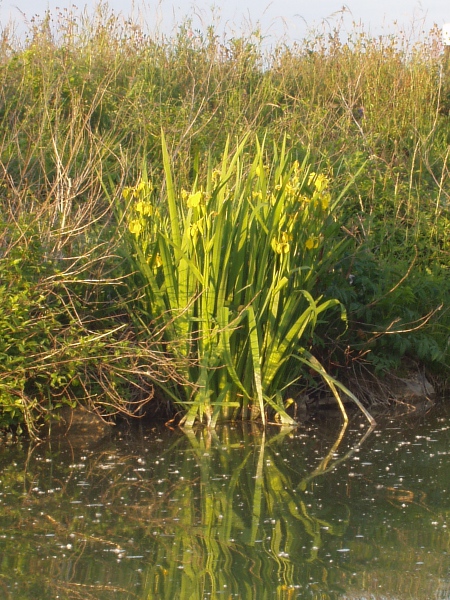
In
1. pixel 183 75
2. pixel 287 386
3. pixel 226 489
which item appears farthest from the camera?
pixel 183 75

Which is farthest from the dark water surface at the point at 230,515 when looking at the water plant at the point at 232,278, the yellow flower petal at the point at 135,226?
the yellow flower petal at the point at 135,226

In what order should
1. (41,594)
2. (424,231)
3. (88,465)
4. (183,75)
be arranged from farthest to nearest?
(183,75)
(424,231)
(88,465)
(41,594)

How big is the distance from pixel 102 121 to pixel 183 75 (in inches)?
63.3

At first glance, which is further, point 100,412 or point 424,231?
point 424,231

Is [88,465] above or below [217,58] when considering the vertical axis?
below

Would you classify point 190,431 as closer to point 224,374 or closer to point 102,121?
point 224,374

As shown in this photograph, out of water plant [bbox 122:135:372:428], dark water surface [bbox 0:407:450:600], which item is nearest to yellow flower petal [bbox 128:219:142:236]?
water plant [bbox 122:135:372:428]

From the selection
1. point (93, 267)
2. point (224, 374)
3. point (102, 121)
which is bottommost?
point (224, 374)

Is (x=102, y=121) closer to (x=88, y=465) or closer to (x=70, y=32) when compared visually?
(x=70, y=32)

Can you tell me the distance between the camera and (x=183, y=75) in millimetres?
9609

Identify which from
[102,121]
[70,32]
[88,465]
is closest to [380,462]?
[88,465]

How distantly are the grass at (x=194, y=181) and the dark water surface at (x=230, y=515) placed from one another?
1.34 ft

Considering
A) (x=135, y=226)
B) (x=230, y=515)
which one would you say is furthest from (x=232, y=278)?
(x=230, y=515)

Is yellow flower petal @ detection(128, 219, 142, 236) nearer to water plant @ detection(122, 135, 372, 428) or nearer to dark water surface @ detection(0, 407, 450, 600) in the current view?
water plant @ detection(122, 135, 372, 428)
